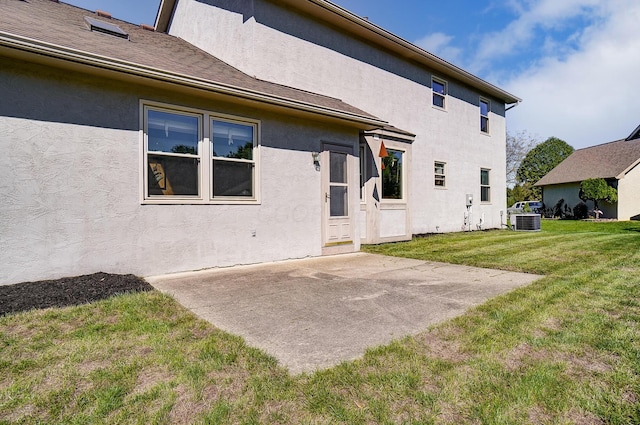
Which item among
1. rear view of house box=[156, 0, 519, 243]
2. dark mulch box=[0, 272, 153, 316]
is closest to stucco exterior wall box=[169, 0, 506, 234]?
rear view of house box=[156, 0, 519, 243]

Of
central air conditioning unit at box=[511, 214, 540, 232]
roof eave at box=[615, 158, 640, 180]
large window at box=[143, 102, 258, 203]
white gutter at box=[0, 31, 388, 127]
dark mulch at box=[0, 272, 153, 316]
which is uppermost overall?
roof eave at box=[615, 158, 640, 180]

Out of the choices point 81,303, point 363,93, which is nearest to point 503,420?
point 81,303

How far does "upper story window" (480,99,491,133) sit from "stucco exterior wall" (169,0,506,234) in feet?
1.19

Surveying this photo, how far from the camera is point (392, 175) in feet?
32.6

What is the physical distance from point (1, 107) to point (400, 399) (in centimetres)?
590

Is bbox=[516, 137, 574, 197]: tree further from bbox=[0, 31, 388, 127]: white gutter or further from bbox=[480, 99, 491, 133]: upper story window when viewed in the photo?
bbox=[0, 31, 388, 127]: white gutter

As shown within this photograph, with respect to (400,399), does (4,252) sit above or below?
above

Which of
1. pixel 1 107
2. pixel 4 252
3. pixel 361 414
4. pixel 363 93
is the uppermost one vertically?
pixel 363 93

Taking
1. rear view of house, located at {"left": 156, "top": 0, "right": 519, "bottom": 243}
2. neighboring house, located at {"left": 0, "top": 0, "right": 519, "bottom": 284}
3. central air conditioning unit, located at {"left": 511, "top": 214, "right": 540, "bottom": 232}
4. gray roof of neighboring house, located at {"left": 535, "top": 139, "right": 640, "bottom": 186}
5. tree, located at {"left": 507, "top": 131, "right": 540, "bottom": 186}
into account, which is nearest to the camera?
neighboring house, located at {"left": 0, "top": 0, "right": 519, "bottom": 284}

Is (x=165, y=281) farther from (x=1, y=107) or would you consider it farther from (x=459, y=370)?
(x=459, y=370)

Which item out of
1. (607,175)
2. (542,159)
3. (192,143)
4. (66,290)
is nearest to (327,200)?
(192,143)

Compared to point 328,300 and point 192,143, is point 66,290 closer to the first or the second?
point 192,143

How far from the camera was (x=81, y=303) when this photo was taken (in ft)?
12.8

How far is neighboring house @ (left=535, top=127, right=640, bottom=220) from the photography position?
21812 millimetres
